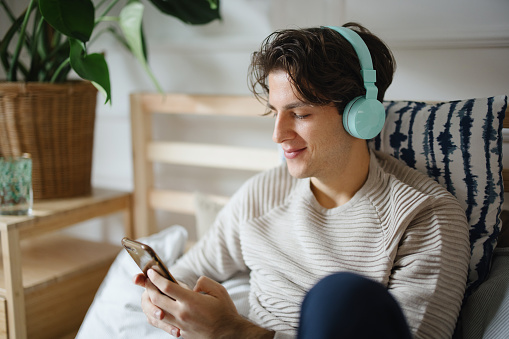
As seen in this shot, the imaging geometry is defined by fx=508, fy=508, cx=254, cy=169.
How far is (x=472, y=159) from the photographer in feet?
3.42

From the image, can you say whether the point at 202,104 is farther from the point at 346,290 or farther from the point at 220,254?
the point at 346,290

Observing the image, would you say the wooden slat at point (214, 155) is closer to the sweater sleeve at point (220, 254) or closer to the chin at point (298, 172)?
the sweater sleeve at point (220, 254)

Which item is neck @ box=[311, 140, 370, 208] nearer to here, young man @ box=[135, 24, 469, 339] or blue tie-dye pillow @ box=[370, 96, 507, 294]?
young man @ box=[135, 24, 469, 339]

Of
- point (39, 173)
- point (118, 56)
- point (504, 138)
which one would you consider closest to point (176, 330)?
point (39, 173)

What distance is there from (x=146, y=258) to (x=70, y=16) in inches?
26.4

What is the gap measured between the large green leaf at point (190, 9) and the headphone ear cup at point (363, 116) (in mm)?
640

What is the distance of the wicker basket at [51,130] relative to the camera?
4.72 ft

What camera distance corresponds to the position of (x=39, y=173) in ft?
4.99

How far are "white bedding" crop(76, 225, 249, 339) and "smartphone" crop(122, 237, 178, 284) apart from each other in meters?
0.20

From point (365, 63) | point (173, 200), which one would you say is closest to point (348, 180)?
point (365, 63)

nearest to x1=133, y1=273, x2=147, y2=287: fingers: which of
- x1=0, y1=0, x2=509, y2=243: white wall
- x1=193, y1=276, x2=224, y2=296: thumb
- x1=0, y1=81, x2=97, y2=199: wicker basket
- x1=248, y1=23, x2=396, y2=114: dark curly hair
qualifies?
x1=193, y1=276, x2=224, y2=296: thumb

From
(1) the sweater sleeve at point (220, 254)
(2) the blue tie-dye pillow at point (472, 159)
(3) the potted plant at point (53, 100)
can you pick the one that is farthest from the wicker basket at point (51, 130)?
(2) the blue tie-dye pillow at point (472, 159)

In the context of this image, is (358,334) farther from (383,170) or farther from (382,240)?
(383,170)

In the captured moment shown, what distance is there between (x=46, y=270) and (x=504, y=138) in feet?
4.30
